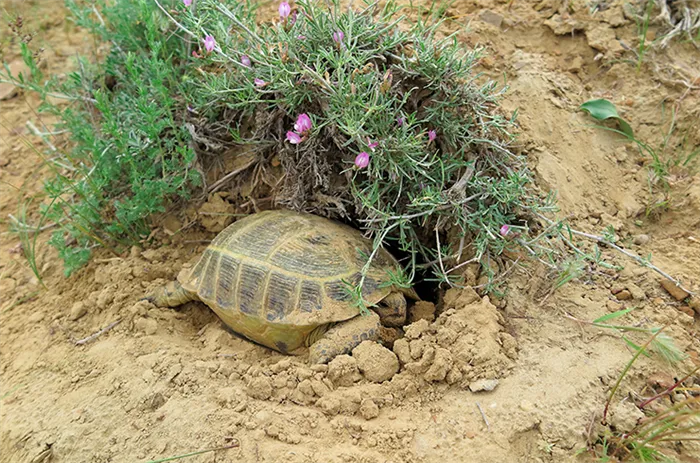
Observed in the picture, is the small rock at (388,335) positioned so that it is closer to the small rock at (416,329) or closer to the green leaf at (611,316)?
the small rock at (416,329)

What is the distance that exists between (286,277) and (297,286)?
84mm

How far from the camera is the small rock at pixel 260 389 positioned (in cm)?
272

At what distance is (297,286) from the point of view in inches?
118

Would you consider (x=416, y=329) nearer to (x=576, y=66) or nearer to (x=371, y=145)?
(x=371, y=145)

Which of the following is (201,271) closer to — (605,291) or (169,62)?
(169,62)

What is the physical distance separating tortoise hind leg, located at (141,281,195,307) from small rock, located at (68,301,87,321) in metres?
0.37

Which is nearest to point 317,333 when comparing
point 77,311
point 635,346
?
point 77,311

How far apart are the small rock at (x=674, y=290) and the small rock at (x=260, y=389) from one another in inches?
86.7

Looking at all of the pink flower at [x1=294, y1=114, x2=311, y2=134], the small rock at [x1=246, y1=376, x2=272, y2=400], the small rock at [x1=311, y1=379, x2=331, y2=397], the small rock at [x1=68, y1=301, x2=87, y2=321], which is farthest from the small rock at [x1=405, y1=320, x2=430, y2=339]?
the small rock at [x1=68, y1=301, x2=87, y2=321]

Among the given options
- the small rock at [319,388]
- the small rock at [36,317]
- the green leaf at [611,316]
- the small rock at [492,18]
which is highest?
the small rock at [492,18]

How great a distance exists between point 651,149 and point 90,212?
3.77m

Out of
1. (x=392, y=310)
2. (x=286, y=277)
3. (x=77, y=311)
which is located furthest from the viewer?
(x=77, y=311)

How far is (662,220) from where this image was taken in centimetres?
335

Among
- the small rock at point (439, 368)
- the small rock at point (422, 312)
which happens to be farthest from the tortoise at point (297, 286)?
the small rock at point (439, 368)
